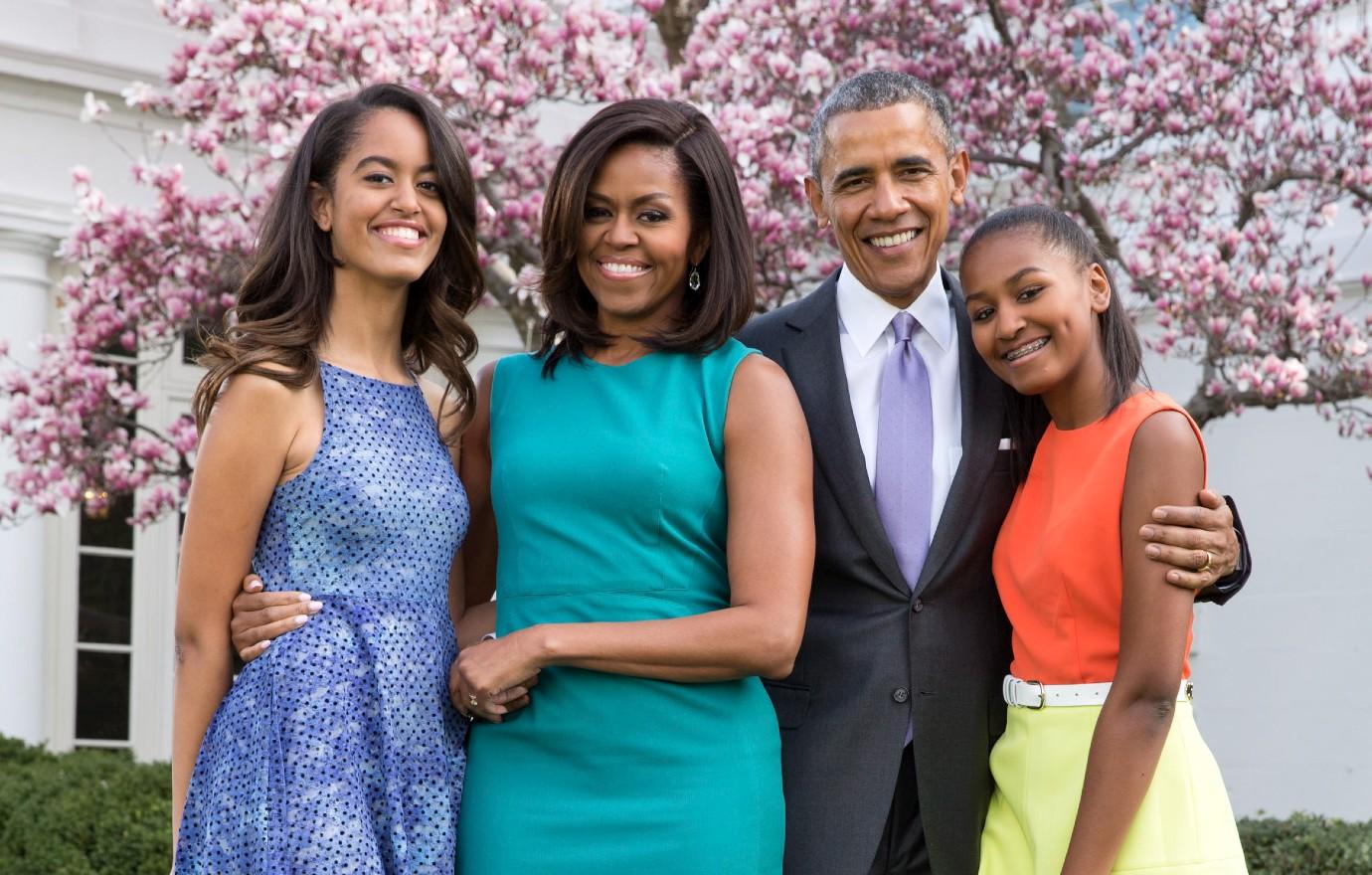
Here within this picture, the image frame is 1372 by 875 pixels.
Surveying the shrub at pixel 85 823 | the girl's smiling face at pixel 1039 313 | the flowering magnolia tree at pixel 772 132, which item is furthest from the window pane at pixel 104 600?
the girl's smiling face at pixel 1039 313

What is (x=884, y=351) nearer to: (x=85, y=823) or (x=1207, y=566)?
(x=1207, y=566)

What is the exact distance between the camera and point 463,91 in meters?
6.25

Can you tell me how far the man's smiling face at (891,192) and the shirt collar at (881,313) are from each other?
20mm

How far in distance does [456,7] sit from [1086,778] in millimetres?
4732

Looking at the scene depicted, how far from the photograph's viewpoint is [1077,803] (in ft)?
9.45

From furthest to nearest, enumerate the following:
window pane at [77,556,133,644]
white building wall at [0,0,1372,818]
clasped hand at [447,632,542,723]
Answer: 1. window pane at [77,556,133,644]
2. white building wall at [0,0,1372,818]
3. clasped hand at [447,632,542,723]

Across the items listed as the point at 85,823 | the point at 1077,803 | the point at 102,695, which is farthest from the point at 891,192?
the point at 102,695

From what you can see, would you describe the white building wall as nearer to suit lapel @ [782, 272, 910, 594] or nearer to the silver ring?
suit lapel @ [782, 272, 910, 594]

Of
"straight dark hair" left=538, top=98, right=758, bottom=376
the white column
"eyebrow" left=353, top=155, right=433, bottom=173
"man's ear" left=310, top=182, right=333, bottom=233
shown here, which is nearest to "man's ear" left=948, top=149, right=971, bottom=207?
"straight dark hair" left=538, top=98, right=758, bottom=376

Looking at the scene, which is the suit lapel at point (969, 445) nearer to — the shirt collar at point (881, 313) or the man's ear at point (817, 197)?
the shirt collar at point (881, 313)

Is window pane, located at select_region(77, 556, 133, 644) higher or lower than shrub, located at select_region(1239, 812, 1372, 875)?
higher

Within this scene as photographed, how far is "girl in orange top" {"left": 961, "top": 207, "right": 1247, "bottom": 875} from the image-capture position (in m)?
2.79

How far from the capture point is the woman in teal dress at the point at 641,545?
9.49 feet

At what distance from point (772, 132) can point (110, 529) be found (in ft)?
15.2
